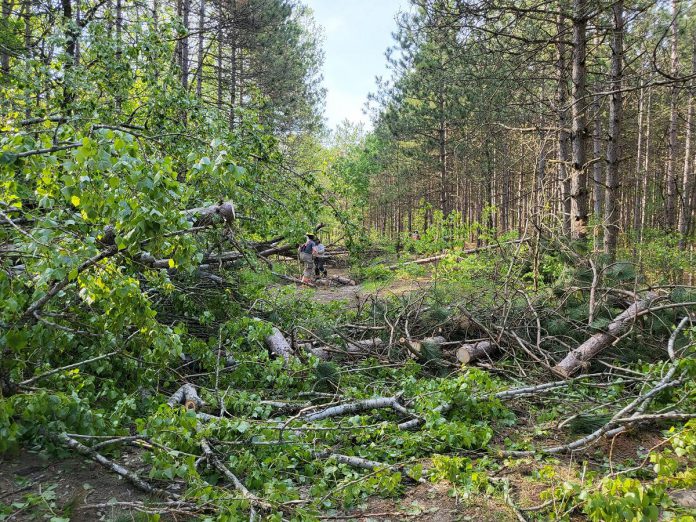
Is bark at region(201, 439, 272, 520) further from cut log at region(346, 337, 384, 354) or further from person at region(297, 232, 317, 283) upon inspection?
person at region(297, 232, 317, 283)

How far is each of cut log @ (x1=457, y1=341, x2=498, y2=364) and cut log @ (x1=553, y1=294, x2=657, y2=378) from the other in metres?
0.89

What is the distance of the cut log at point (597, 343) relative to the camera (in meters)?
5.07

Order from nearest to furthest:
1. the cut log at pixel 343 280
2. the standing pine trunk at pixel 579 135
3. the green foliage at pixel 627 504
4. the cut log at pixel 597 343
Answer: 1. the green foliage at pixel 627 504
2. the cut log at pixel 597 343
3. the standing pine trunk at pixel 579 135
4. the cut log at pixel 343 280

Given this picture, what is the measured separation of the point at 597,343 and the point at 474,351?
1.36 m

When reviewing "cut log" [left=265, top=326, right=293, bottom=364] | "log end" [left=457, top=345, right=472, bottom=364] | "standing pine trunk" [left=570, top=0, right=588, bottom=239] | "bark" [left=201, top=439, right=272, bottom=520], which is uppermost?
"standing pine trunk" [left=570, top=0, right=588, bottom=239]

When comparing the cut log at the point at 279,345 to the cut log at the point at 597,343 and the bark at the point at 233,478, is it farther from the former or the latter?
the cut log at the point at 597,343

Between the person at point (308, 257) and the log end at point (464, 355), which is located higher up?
the person at point (308, 257)

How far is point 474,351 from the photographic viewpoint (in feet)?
19.3

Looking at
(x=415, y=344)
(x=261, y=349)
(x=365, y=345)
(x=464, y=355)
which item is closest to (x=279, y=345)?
(x=261, y=349)

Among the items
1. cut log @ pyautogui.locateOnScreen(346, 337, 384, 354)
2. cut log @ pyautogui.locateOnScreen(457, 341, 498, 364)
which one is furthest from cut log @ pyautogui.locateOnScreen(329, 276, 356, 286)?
cut log @ pyautogui.locateOnScreen(457, 341, 498, 364)

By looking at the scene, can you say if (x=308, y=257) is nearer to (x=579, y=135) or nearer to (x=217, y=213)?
(x=579, y=135)

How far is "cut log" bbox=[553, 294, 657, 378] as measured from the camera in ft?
16.6

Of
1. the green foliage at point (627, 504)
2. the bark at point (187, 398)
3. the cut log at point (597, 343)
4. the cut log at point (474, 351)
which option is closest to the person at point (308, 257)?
the cut log at point (474, 351)

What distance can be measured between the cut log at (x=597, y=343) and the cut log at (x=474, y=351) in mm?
893
